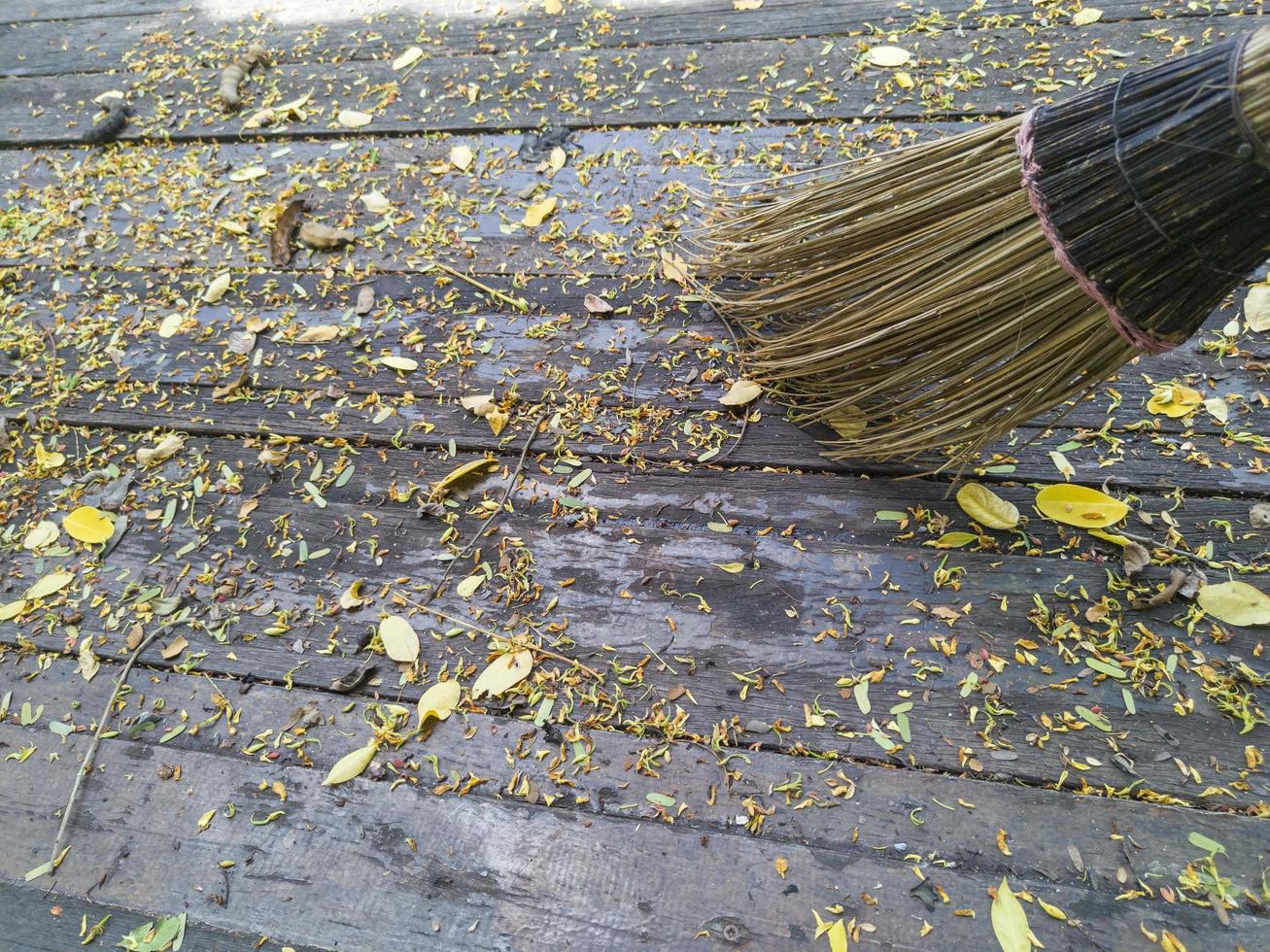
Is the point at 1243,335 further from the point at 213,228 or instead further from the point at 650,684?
the point at 213,228

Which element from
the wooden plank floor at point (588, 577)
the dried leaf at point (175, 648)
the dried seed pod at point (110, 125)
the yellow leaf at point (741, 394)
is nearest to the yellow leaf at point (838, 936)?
the wooden plank floor at point (588, 577)

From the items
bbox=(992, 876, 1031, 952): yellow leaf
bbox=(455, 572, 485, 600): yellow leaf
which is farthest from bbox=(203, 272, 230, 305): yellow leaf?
bbox=(992, 876, 1031, 952): yellow leaf

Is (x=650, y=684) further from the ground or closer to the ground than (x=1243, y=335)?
closer to the ground

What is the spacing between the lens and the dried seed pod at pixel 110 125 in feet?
6.47

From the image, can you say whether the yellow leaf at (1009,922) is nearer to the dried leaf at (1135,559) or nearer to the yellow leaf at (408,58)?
the dried leaf at (1135,559)

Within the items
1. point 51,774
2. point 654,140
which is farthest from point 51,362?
point 654,140

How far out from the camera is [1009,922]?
0.91 meters

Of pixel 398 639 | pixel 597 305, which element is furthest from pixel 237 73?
pixel 398 639

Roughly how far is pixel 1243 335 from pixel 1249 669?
22.7 inches

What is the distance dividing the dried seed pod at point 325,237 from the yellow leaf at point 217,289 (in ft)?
0.58

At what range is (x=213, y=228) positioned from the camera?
5.75 feet

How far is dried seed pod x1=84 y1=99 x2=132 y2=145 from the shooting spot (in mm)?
1973

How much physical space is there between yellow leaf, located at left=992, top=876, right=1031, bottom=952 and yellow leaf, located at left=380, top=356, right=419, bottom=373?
1.20m

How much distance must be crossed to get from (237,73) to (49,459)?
1.12 metres
